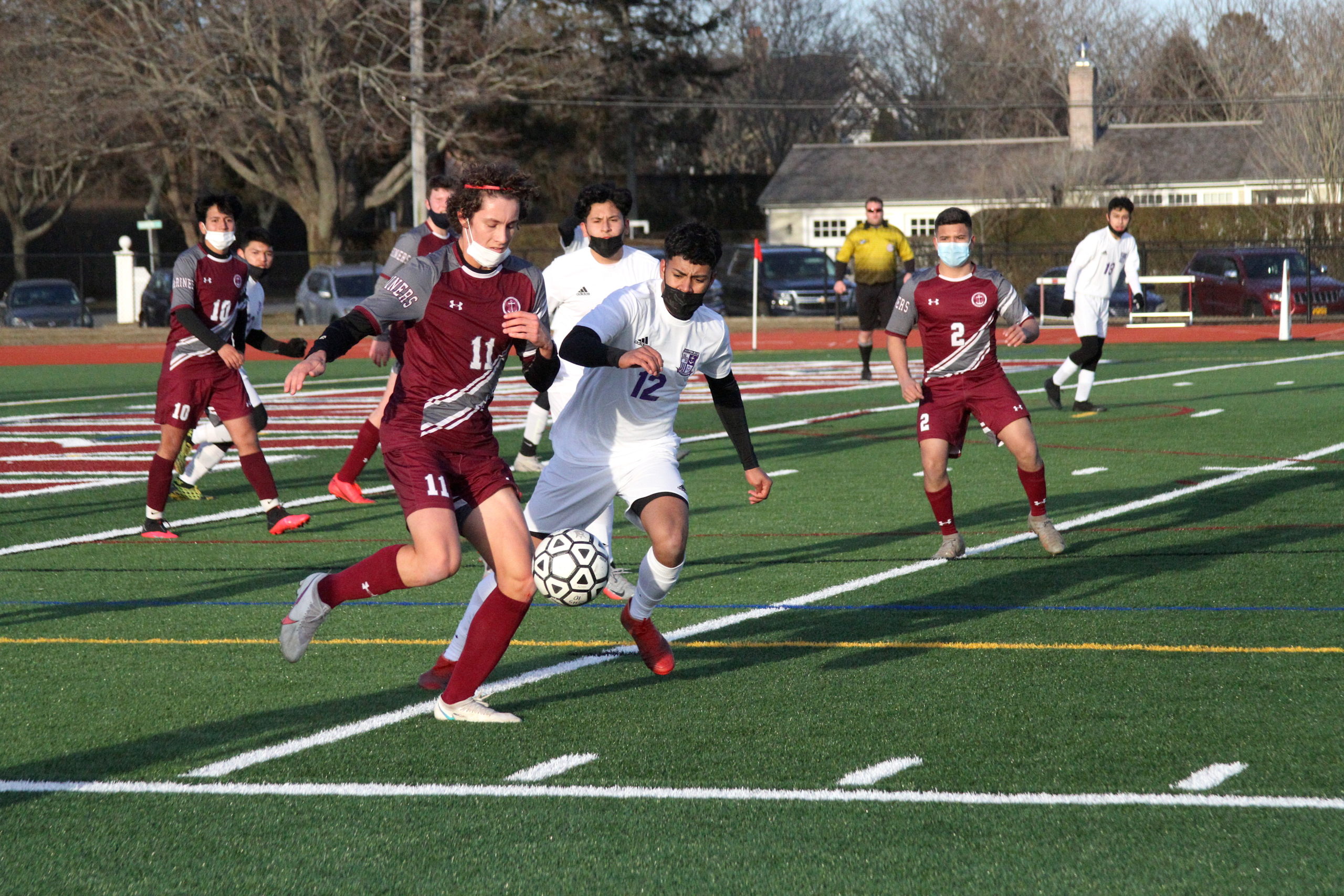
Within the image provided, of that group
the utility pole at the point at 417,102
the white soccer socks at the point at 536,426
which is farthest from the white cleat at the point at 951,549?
the utility pole at the point at 417,102

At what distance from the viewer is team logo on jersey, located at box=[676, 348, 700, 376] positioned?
6184 millimetres

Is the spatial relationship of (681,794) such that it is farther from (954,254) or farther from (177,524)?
(177,524)

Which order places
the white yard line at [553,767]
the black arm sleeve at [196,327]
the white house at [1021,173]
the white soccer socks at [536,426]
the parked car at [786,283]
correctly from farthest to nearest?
the white house at [1021,173] → the parked car at [786,283] → the white soccer socks at [536,426] → the black arm sleeve at [196,327] → the white yard line at [553,767]

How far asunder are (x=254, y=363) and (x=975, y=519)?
787 inches

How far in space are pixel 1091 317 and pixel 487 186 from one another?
11.1 meters

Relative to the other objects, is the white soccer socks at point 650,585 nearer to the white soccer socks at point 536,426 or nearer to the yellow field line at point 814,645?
the yellow field line at point 814,645

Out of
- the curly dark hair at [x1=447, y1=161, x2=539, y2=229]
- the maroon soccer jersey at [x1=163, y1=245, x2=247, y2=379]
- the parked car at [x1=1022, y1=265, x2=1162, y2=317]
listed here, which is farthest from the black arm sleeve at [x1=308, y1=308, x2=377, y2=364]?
the parked car at [x1=1022, y1=265, x2=1162, y2=317]

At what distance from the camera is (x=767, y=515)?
10281 mm

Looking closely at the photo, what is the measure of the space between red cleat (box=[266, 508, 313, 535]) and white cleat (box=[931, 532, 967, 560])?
3.94 metres

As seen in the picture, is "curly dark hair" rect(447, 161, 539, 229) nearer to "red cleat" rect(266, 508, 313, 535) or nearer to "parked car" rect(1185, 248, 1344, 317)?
"red cleat" rect(266, 508, 313, 535)

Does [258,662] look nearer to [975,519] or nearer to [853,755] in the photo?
[853,755]

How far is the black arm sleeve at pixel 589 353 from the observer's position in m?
5.68

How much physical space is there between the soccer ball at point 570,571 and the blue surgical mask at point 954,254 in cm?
411

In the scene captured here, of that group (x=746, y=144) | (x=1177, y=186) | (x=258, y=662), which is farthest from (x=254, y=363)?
(x=746, y=144)
